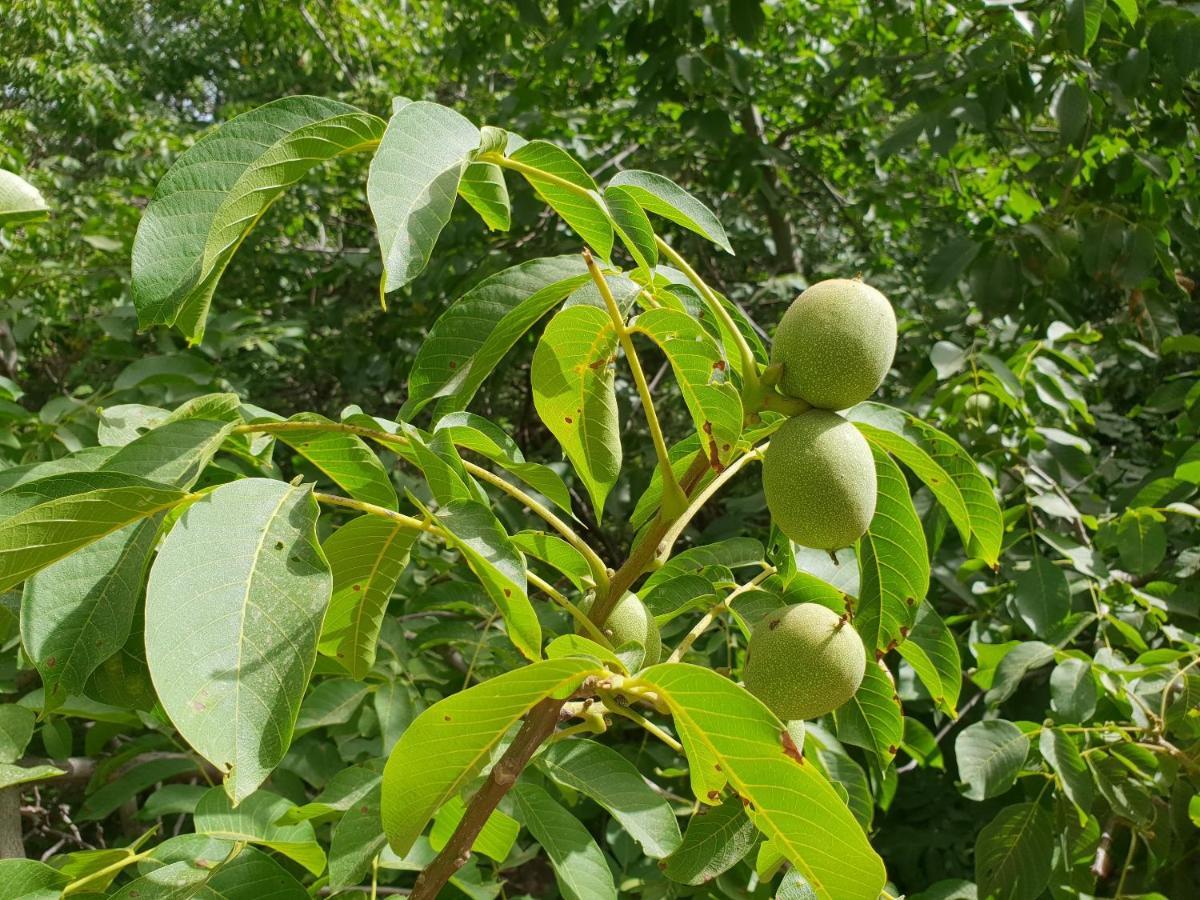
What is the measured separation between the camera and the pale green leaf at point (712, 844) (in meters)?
1.06

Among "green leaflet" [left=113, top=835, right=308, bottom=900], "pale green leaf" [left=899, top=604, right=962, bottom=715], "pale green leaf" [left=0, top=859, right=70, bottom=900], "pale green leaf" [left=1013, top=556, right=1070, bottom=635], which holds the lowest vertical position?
"pale green leaf" [left=1013, top=556, right=1070, bottom=635]

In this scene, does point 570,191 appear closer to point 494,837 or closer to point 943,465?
point 943,465

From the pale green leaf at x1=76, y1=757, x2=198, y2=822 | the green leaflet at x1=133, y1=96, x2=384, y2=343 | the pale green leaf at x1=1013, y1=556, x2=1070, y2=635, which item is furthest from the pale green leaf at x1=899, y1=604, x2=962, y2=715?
the pale green leaf at x1=76, y1=757, x2=198, y2=822

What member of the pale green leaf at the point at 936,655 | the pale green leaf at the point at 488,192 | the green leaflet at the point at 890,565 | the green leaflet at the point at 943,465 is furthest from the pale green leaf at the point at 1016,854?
the pale green leaf at the point at 488,192

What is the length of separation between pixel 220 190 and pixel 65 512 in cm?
30

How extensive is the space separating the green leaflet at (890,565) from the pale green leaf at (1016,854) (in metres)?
0.86

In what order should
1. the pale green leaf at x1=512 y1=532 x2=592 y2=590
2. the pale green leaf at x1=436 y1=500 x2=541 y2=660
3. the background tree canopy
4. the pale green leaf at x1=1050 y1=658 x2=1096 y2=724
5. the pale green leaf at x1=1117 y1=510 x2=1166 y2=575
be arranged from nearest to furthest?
the pale green leaf at x1=436 y1=500 x2=541 y2=660
the pale green leaf at x1=512 y1=532 x2=592 y2=590
the pale green leaf at x1=1050 y1=658 x2=1096 y2=724
the background tree canopy
the pale green leaf at x1=1117 y1=510 x2=1166 y2=575

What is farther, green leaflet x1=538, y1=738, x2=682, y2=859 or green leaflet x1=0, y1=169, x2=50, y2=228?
green leaflet x1=538, y1=738, x2=682, y2=859

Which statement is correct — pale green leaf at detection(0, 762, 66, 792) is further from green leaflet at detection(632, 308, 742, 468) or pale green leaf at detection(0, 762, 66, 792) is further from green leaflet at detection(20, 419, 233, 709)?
green leaflet at detection(632, 308, 742, 468)

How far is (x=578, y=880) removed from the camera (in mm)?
1127

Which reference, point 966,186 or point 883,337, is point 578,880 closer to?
point 883,337

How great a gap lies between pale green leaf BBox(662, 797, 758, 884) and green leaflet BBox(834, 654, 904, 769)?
19 centimetres

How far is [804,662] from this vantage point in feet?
3.11

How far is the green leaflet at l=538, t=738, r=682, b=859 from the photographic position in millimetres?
1098
